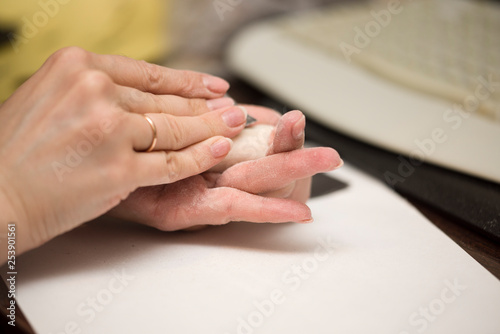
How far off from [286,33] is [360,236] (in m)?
1.00

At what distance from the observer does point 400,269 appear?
0.72m

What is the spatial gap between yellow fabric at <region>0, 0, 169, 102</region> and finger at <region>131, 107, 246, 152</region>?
0.79 meters

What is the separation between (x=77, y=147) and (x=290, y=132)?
31 cm

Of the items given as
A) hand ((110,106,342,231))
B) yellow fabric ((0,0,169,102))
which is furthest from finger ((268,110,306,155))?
yellow fabric ((0,0,169,102))

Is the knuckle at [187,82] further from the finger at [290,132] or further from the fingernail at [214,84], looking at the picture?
the finger at [290,132]

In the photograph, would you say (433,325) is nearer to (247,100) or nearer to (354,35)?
(247,100)

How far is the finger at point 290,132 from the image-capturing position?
688mm

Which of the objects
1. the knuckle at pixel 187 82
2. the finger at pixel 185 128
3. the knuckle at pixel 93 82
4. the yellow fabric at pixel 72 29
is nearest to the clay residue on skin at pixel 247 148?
the finger at pixel 185 128

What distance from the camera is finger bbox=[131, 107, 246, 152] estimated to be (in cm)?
67

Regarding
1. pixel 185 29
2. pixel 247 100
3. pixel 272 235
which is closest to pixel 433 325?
pixel 272 235

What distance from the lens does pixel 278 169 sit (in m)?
0.72

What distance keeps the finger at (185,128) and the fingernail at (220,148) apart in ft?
0.10

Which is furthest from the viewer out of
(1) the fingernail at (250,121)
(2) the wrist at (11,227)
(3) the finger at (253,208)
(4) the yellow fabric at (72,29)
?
(4) the yellow fabric at (72,29)

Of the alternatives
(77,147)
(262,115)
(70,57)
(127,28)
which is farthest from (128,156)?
(127,28)
